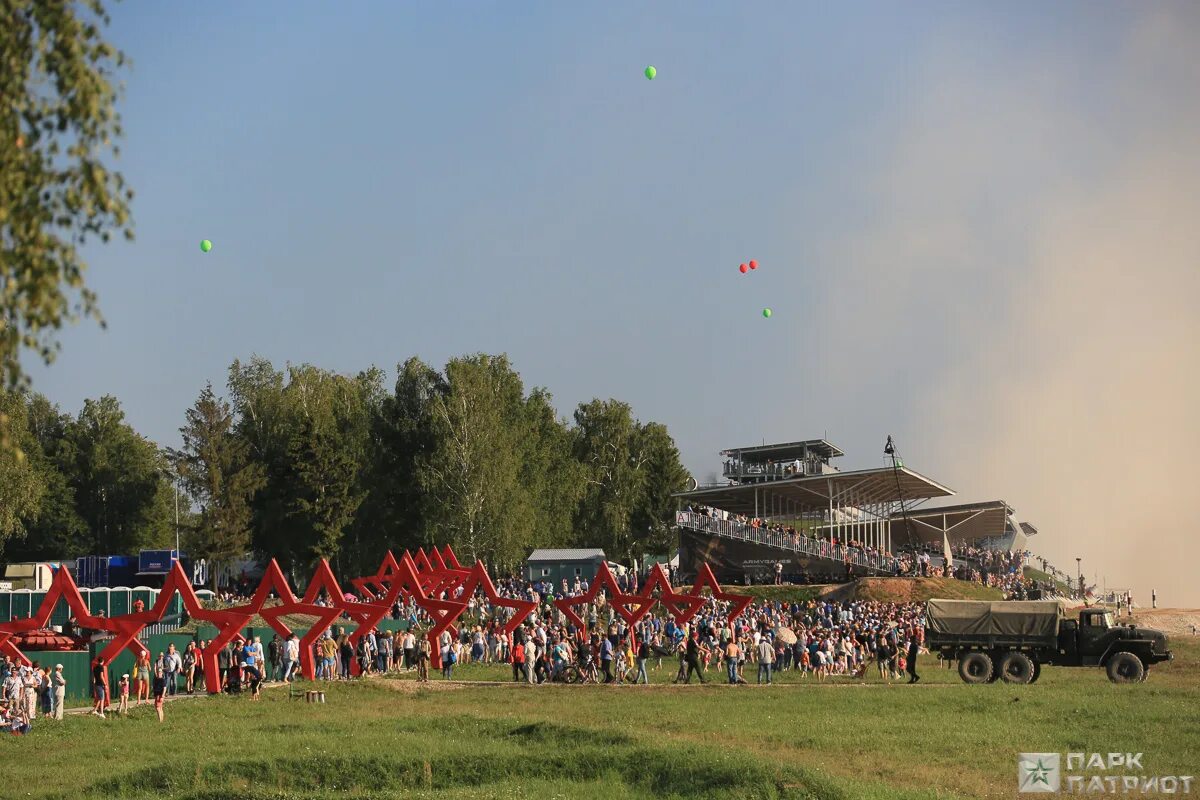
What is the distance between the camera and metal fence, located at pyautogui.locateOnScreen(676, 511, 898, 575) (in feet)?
198

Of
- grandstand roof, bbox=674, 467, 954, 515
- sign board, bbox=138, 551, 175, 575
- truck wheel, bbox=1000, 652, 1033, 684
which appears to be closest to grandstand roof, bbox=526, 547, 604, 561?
grandstand roof, bbox=674, 467, 954, 515

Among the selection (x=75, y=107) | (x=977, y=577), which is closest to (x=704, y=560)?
(x=977, y=577)

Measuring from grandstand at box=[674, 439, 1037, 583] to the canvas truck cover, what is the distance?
79.0 ft

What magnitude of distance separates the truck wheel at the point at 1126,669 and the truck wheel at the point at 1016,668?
2031 millimetres

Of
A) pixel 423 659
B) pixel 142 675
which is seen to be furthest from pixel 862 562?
pixel 142 675

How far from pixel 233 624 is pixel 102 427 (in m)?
55.8

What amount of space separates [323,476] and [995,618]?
1649 inches

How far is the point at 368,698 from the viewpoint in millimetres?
32062

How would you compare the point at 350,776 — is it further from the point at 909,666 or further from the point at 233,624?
the point at 909,666

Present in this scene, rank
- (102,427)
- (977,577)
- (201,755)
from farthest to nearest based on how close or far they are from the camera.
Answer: (102,427), (977,577), (201,755)

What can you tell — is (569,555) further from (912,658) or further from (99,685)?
(99,685)

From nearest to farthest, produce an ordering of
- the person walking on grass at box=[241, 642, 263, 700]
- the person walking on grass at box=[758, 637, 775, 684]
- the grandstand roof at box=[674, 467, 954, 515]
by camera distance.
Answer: the person walking on grass at box=[241, 642, 263, 700] → the person walking on grass at box=[758, 637, 775, 684] → the grandstand roof at box=[674, 467, 954, 515]

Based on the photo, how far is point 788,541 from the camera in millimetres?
63344

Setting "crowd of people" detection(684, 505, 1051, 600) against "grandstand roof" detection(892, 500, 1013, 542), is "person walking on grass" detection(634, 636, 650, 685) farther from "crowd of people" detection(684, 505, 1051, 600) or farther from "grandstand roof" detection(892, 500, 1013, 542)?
"grandstand roof" detection(892, 500, 1013, 542)
